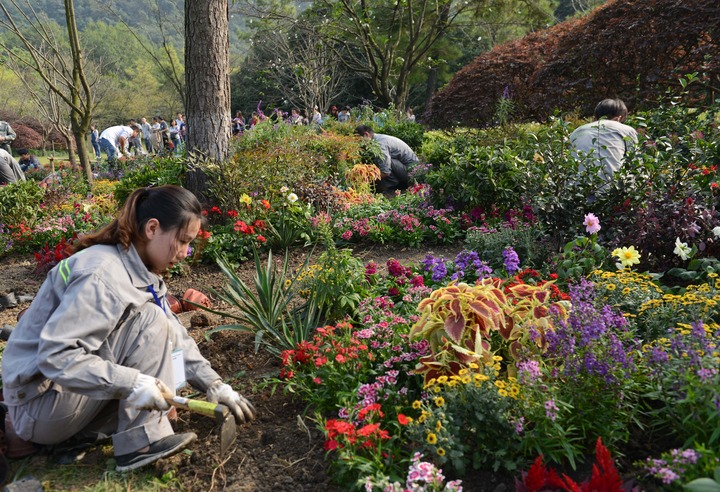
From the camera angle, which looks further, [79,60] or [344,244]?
[79,60]

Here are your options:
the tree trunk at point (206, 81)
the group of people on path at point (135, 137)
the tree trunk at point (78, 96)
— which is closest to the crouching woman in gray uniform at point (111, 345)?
the tree trunk at point (206, 81)

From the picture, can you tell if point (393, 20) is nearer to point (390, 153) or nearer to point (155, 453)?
point (390, 153)

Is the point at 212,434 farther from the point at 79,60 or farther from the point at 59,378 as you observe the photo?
the point at 79,60

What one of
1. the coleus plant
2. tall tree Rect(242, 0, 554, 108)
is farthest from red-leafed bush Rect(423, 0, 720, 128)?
the coleus plant

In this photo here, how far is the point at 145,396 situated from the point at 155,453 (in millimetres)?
340

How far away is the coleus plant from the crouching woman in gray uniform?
2.96 ft

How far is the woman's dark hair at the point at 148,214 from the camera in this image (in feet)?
7.61

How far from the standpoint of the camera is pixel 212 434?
259 centimetres

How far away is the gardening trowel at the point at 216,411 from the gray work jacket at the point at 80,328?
0.20 metres

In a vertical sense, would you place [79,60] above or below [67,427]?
above

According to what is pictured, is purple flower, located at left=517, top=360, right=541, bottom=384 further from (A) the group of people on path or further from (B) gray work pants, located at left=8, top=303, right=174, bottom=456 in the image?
(A) the group of people on path

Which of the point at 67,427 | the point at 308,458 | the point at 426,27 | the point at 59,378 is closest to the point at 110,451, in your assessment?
the point at 67,427

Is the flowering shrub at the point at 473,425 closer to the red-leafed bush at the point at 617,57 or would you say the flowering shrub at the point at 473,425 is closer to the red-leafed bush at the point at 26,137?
the red-leafed bush at the point at 617,57

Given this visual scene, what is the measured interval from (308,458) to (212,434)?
0.53 m
